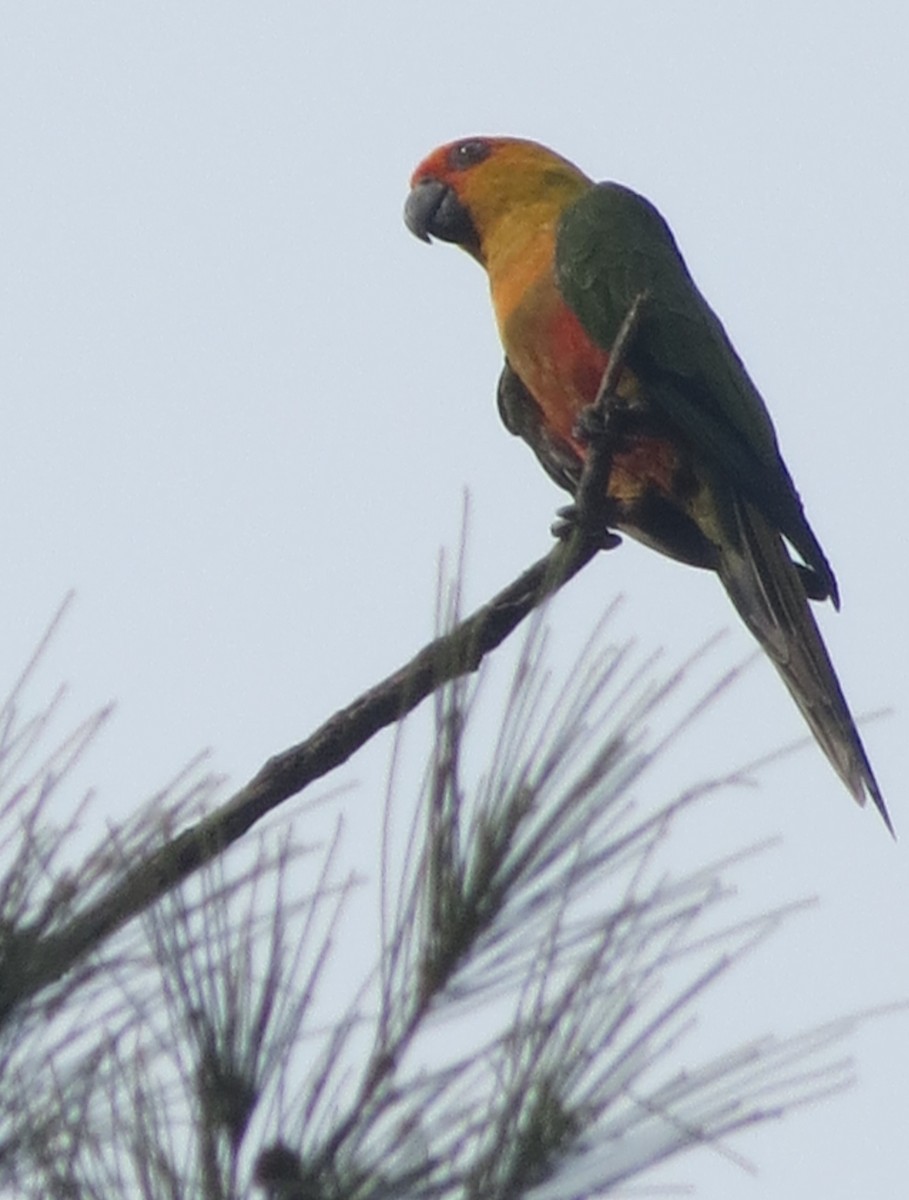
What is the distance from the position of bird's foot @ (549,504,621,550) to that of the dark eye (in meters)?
2.29

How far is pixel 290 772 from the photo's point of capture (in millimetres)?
1901

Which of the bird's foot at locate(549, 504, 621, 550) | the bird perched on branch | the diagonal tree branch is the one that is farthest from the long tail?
the diagonal tree branch

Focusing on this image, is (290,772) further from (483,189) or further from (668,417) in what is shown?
(483,189)

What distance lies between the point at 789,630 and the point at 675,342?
78 centimetres

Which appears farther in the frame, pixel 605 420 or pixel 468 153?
pixel 468 153

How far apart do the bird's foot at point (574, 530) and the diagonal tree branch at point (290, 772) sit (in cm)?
8

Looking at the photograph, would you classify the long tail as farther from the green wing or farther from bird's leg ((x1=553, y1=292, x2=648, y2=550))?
bird's leg ((x1=553, y1=292, x2=648, y2=550))

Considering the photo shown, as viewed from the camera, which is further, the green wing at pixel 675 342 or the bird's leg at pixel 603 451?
the green wing at pixel 675 342

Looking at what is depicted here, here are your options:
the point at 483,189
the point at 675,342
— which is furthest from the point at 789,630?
the point at 483,189

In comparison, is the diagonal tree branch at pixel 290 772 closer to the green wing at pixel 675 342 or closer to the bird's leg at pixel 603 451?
the bird's leg at pixel 603 451

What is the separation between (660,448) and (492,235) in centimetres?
130

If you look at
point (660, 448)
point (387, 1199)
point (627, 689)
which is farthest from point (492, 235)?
point (387, 1199)

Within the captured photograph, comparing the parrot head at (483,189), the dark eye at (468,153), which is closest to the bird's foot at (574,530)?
the parrot head at (483,189)

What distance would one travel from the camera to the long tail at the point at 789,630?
3.65 meters
